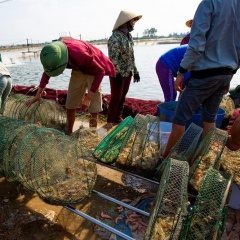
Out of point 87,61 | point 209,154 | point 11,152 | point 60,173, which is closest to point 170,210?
point 209,154

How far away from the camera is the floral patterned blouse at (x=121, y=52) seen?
4.52 m

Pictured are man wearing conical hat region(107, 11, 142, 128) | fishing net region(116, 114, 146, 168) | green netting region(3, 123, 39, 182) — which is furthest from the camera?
man wearing conical hat region(107, 11, 142, 128)

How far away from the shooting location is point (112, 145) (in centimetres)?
321

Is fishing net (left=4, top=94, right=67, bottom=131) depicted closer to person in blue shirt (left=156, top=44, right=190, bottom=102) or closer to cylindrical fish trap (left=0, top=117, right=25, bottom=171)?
cylindrical fish trap (left=0, top=117, right=25, bottom=171)

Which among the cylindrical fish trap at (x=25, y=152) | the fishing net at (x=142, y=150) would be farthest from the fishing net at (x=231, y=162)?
the cylindrical fish trap at (x=25, y=152)

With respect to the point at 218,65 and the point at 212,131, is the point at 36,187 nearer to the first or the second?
the point at 212,131

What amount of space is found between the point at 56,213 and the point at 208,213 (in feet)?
5.44

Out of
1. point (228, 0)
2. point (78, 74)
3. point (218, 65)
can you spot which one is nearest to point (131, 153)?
point (218, 65)

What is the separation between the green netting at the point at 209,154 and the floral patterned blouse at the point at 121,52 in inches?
93.7

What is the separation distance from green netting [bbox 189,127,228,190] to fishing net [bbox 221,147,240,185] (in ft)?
1.15

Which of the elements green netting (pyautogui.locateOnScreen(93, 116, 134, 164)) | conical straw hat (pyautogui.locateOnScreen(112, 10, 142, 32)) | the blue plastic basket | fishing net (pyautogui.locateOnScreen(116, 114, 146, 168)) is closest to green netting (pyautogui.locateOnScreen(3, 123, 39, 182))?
green netting (pyautogui.locateOnScreen(93, 116, 134, 164))

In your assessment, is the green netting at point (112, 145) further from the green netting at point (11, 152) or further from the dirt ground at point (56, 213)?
the green netting at point (11, 152)

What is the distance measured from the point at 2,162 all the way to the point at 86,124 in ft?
8.59

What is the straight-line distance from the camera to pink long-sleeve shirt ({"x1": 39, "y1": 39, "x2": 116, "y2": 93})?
3457 millimetres
